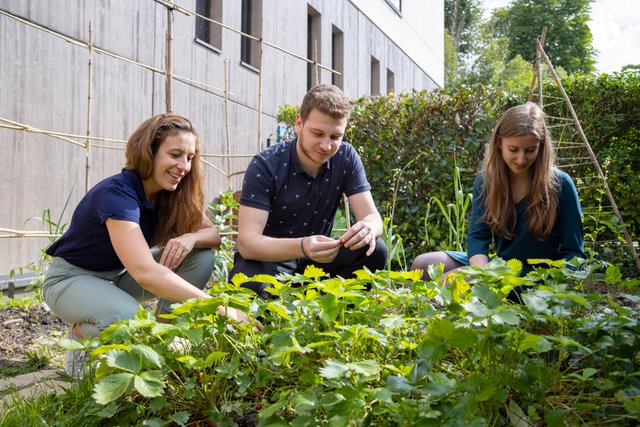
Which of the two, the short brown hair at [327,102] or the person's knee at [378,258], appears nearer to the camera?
the short brown hair at [327,102]

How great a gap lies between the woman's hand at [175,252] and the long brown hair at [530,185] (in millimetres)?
1495

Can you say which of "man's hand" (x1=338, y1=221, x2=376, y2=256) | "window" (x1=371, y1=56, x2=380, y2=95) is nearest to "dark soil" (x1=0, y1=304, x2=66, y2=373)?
"man's hand" (x1=338, y1=221, x2=376, y2=256)

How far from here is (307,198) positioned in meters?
3.04

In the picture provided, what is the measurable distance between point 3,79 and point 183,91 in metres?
2.75

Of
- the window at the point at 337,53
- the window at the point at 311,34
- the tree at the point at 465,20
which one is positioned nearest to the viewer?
the window at the point at 311,34

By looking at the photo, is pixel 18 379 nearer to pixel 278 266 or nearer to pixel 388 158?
pixel 278 266

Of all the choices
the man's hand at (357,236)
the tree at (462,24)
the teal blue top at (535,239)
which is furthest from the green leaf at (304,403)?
the tree at (462,24)

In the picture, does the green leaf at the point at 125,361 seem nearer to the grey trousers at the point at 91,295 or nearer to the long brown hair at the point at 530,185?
the grey trousers at the point at 91,295

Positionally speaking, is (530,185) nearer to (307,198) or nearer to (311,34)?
(307,198)

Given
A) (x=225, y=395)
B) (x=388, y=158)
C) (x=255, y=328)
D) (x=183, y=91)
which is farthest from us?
(x=183, y=91)

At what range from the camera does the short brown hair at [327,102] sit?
8.86ft

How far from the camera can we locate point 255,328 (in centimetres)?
186

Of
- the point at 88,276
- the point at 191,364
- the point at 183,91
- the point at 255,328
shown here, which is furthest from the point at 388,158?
the point at 191,364

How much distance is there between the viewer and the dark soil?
3.07 m
